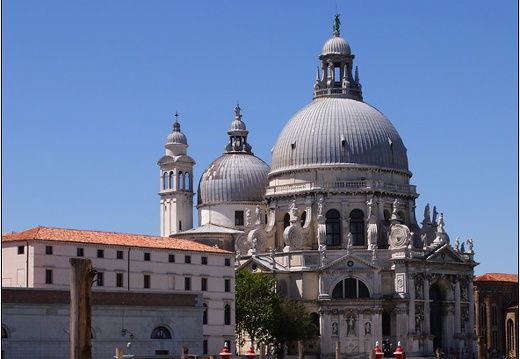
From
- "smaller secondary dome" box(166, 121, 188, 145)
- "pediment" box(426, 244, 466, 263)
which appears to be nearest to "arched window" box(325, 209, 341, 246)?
"pediment" box(426, 244, 466, 263)

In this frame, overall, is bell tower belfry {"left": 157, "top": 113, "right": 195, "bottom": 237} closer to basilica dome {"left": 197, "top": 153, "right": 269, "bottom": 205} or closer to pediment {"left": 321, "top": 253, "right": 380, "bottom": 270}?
basilica dome {"left": 197, "top": 153, "right": 269, "bottom": 205}

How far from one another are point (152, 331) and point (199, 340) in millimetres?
3269

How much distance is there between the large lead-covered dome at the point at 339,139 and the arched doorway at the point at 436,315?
9.84m

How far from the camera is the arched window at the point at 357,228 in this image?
95.4m

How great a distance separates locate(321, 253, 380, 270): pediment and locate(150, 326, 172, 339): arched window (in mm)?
24765

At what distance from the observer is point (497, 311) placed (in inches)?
4380

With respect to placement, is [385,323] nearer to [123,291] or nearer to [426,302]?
[426,302]

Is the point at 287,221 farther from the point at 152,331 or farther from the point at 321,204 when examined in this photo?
the point at 152,331

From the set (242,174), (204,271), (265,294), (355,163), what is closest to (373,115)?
(355,163)

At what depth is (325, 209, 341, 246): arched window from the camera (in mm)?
95562

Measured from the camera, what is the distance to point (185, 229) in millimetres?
104438

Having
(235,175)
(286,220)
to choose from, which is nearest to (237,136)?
(235,175)

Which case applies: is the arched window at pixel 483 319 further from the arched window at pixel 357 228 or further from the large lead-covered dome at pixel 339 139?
the arched window at pixel 357 228

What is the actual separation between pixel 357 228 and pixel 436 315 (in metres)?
8.50
